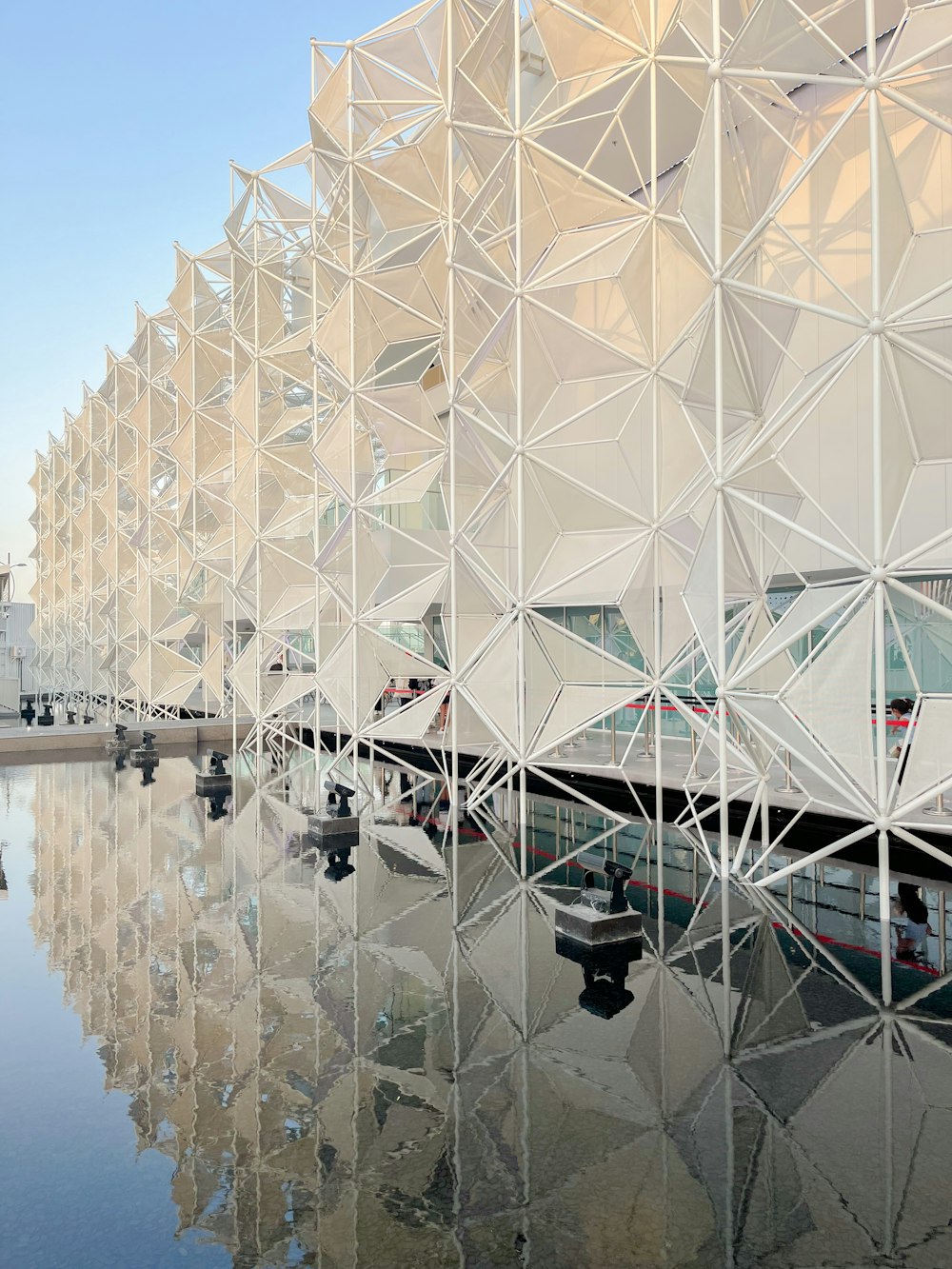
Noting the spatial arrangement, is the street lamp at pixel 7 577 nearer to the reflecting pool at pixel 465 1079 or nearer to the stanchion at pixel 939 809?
the reflecting pool at pixel 465 1079

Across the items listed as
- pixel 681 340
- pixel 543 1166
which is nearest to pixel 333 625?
pixel 681 340

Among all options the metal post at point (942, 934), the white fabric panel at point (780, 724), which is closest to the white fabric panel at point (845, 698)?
the white fabric panel at point (780, 724)

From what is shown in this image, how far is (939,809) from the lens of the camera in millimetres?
10367

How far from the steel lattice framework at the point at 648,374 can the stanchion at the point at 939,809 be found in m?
0.77

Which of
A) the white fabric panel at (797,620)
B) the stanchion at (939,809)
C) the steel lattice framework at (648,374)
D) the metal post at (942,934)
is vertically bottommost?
the metal post at (942,934)

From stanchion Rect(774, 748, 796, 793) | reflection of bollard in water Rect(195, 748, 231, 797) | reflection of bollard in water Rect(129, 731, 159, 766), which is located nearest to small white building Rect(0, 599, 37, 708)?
reflection of bollard in water Rect(129, 731, 159, 766)

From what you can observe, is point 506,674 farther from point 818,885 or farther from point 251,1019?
point 251,1019

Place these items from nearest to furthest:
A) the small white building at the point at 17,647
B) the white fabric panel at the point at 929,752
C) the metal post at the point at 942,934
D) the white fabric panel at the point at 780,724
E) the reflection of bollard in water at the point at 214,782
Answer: the metal post at the point at 942,934 < the white fabric panel at the point at 929,752 < the white fabric panel at the point at 780,724 < the reflection of bollard in water at the point at 214,782 < the small white building at the point at 17,647

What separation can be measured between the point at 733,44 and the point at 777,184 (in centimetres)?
415

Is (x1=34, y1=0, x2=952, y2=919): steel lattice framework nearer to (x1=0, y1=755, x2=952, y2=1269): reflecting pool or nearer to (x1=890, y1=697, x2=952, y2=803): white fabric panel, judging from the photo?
(x1=890, y1=697, x2=952, y2=803): white fabric panel

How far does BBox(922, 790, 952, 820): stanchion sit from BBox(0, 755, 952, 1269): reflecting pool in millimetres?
1419

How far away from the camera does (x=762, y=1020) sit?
20.1 ft

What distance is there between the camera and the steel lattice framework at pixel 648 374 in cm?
839

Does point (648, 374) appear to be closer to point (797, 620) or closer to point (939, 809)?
point (797, 620)
